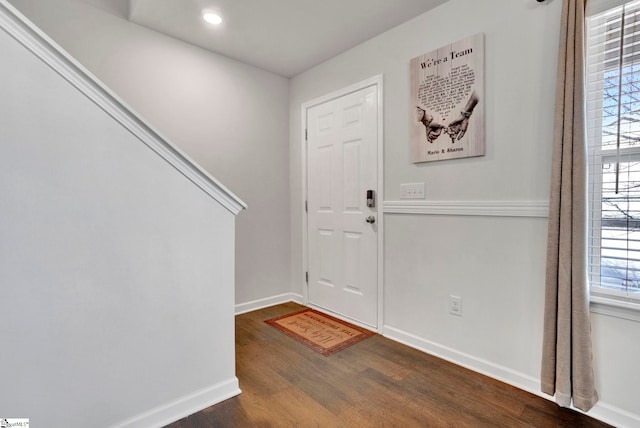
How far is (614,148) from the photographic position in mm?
1532

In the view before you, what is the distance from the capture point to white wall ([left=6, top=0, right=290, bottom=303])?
2.25 m

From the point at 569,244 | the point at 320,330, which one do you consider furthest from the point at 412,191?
the point at 320,330

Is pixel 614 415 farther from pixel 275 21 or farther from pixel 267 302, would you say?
pixel 275 21

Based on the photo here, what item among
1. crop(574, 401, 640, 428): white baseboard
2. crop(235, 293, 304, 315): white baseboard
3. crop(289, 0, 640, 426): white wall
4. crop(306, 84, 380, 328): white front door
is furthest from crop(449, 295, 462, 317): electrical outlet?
crop(235, 293, 304, 315): white baseboard

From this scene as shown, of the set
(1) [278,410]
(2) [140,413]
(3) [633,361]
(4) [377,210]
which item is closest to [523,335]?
(3) [633,361]

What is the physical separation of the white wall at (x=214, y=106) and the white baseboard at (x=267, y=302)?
6 centimetres

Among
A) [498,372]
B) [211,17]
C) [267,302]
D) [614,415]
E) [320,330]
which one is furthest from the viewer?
[267,302]

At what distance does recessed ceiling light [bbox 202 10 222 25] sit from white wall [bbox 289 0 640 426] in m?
1.22

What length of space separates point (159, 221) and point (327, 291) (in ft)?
6.16

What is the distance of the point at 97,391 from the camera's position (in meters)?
1.34

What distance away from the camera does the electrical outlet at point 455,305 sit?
2072 mm

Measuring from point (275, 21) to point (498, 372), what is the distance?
9.07 feet

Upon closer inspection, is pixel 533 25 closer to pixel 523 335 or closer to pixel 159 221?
pixel 523 335

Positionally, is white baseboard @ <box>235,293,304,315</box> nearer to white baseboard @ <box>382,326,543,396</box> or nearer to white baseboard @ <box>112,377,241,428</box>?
white baseboard @ <box>382,326,543,396</box>
